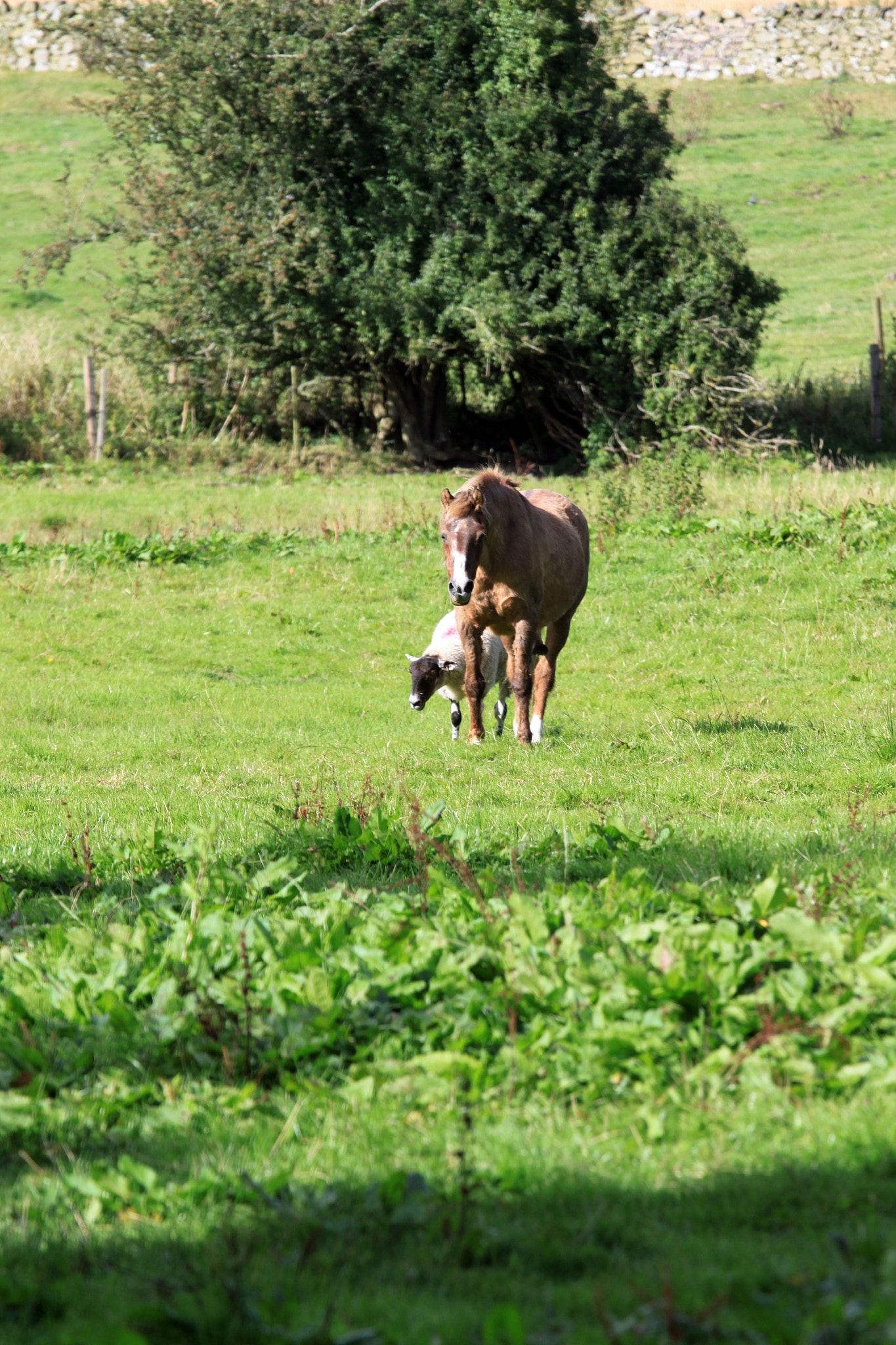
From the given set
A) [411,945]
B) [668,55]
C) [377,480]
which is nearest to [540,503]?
[411,945]

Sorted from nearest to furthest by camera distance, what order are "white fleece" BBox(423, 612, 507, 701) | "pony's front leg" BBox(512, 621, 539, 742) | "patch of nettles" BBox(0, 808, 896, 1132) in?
"patch of nettles" BBox(0, 808, 896, 1132)
"pony's front leg" BBox(512, 621, 539, 742)
"white fleece" BBox(423, 612, 507, 701)

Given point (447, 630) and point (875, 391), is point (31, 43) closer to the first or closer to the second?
point (875, 391)

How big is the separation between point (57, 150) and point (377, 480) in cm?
3142

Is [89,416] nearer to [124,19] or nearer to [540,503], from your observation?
[124,19]

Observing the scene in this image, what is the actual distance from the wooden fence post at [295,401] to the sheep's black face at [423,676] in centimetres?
1908

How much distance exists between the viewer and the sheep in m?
12.0

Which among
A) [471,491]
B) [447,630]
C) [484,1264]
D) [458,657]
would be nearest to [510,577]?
[471,491]

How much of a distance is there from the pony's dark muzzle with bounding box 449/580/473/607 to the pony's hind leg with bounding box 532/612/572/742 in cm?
187

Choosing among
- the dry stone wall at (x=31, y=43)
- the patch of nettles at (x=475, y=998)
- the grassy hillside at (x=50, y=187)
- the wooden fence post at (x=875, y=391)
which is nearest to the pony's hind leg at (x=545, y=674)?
the patch of nettles at (x=475, y=998)

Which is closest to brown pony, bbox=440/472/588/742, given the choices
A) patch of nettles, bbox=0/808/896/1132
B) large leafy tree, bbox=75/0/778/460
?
patch of nettles, bbox=0/808/896/1132

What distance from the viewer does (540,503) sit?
12.3m

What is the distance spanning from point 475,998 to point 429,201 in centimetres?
2800

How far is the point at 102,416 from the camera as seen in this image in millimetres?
29297

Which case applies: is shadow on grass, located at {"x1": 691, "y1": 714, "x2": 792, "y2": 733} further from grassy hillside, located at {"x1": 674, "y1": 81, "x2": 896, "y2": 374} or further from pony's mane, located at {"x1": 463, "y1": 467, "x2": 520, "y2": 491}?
grassy hillside, located at {"x1": 674, "y1": 81, "x2": 896, "y2": 374}
